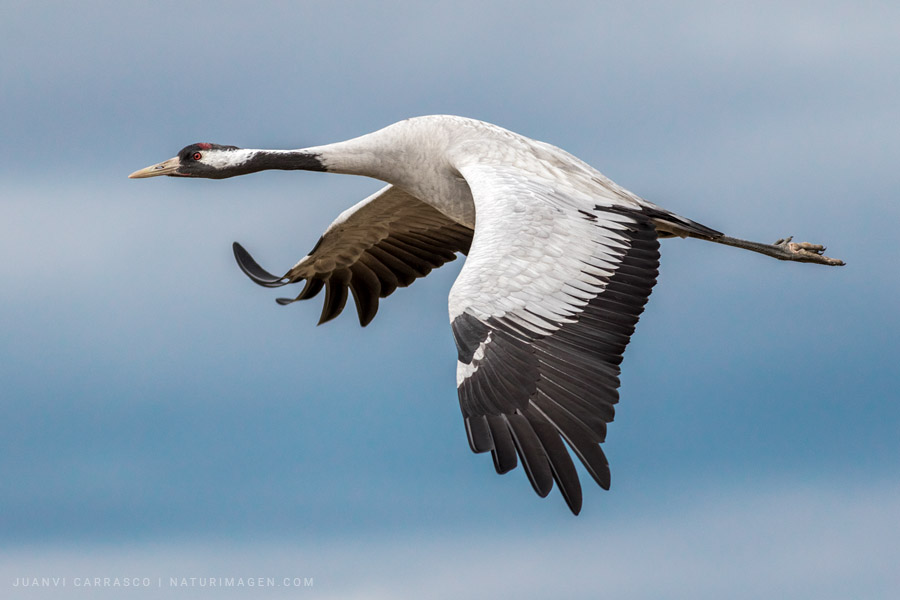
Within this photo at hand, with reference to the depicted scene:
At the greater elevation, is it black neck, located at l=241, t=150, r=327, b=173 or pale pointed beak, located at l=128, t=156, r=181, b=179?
black neck, located at l=241, t=150, r=327, b=173

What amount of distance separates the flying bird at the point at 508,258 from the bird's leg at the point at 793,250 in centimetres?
1

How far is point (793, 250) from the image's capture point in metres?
11.1

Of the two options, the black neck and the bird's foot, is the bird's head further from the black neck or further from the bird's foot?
the bird's foot

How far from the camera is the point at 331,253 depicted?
1175 cm

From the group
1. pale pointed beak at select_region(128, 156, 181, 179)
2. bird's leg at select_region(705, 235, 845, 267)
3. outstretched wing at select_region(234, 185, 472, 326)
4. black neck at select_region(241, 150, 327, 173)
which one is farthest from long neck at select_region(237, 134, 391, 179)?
bird's leg at select_region(705, 235, 845, 267)

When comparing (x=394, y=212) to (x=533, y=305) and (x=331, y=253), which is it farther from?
(x=533, y=305)

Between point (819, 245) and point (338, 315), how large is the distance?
14.8 feet

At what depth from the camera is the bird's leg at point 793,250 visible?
36.2 feet

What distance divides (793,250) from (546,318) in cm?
410

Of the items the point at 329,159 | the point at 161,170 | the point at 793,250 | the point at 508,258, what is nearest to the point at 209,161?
the point at 161,170

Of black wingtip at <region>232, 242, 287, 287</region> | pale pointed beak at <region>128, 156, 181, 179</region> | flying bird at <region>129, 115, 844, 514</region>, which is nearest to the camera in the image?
flying bird at <region>129, 115, 844, 514</region>

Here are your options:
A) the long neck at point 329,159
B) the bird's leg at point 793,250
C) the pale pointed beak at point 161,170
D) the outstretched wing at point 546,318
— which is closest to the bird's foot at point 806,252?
the bird's leg at point 793,250

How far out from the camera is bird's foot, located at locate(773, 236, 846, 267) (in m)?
11.0

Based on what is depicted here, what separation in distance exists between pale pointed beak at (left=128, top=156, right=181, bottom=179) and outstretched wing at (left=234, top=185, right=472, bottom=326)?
4.05 ft
